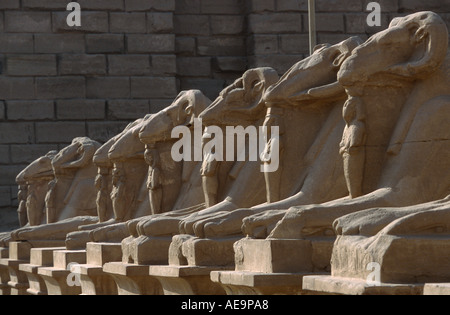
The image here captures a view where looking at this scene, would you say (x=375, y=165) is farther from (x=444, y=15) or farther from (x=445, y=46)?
(x=444, y=15)

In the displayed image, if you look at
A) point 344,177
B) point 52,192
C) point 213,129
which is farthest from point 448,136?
point 52,192

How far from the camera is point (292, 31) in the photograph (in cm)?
1844

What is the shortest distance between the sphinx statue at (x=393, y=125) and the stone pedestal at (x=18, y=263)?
702cm

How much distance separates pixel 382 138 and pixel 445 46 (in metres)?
0.66

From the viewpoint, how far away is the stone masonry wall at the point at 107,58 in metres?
18.3

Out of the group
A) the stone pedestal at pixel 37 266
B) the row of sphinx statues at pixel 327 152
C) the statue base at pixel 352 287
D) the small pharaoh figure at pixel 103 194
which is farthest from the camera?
the stone pedestal at pixel 37 266

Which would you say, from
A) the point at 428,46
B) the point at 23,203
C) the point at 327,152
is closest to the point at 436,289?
the point at 428,46

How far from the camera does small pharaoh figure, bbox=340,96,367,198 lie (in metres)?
6.91

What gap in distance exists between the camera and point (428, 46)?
6.75 m

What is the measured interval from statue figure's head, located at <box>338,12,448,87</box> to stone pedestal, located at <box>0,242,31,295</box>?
7263 mm

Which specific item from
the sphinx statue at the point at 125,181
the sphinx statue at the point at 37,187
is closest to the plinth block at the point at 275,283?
the sphinx statue at the point at 125,181

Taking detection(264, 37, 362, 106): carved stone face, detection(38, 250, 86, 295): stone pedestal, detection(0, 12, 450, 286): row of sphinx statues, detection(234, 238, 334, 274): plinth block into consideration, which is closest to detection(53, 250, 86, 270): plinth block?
detection(38, 250, 86, 295): stone pedestal

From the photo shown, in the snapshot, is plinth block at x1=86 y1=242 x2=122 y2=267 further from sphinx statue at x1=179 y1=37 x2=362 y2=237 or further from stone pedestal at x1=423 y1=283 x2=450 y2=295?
stone pedestal at x1=423 y1=283 x2=450 y2=295

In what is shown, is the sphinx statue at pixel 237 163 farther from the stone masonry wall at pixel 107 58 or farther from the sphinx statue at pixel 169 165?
the stone masonry wall at pixel 107 58
